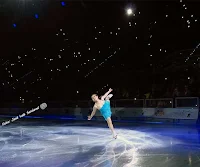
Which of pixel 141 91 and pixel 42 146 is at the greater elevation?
pixel 141 91

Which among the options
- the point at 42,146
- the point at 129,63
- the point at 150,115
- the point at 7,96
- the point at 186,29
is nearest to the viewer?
the point at 42,146

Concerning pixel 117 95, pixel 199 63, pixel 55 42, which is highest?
pixel 55 42

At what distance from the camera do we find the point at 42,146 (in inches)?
384

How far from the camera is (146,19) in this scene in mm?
21250

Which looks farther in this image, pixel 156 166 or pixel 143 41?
pixel 143 41

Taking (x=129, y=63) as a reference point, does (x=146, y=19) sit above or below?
above

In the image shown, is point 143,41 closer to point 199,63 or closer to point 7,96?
point 199,63

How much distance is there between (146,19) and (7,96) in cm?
2369

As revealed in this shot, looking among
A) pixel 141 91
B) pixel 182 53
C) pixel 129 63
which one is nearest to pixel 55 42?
pixel 129 63

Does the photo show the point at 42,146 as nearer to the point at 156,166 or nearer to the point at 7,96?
the point at 156,166

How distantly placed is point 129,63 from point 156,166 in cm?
2327

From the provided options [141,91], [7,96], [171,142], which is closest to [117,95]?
[141,91]

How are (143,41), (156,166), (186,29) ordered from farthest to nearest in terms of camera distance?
(143,41) → (186,29) → (156,166)

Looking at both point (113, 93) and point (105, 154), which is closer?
point (105, 154)
